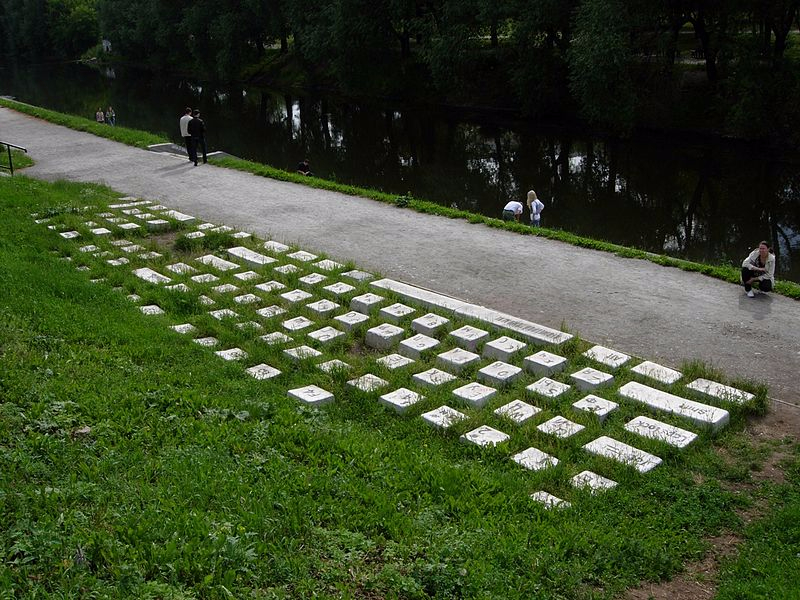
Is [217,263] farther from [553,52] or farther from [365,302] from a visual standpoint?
[553,52]

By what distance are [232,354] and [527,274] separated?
5.09m

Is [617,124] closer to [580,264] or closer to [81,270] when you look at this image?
[580,264]

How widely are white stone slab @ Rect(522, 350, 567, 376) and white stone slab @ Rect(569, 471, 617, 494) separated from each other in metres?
2.02

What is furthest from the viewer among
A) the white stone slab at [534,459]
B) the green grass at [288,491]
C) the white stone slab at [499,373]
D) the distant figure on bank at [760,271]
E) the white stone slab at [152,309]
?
the distant figure on bank at [760,271]

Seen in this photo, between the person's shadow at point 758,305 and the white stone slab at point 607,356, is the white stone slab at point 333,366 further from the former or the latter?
the person's shadow at point 758,305

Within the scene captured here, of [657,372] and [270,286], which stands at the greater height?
[270,286]

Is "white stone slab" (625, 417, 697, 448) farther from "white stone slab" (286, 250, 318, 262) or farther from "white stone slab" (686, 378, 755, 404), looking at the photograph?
"white stone slab" (286, 250, 318, 262)

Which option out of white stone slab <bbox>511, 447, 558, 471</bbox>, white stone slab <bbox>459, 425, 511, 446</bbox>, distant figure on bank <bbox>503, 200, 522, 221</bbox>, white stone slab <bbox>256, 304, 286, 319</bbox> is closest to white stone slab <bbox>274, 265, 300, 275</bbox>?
white stone slab <bbox>256, 304, 286, 319</bbox>

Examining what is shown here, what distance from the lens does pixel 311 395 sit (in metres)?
8.11

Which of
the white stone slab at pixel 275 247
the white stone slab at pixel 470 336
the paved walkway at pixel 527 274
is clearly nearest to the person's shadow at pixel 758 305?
the paved walkway at pixel 527 274

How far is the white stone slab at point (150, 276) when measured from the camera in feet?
38.3

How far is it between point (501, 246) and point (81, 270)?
6.67 meters

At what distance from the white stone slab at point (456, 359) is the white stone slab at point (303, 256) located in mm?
4247

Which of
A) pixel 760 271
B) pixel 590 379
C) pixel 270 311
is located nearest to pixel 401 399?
pixel 590 379
